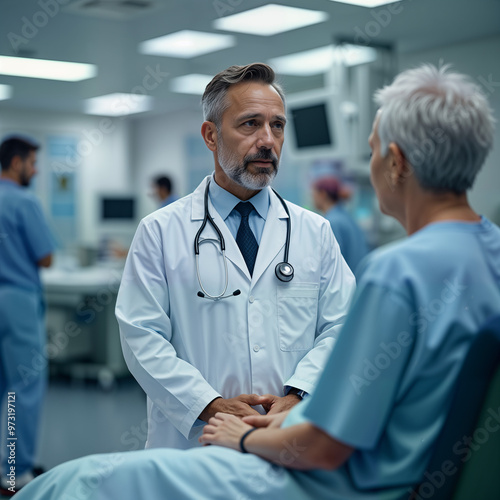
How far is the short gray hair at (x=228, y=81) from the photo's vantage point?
1588mm

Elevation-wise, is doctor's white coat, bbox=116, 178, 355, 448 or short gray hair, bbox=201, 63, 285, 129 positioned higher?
short gray hair, bbox=201, 63, 285, 129

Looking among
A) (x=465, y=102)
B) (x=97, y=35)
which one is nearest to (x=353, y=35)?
(x=97, y=35)

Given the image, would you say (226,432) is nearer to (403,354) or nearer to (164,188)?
(403,354)

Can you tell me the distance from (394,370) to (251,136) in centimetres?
85

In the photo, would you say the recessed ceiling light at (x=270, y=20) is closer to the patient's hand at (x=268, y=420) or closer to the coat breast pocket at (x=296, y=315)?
the coat breast pocket at (x=296, y=315)

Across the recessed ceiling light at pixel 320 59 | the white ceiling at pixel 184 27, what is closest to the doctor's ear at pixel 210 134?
the white ceiling at pixel 184 27

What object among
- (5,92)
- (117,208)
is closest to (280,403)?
(117,208)

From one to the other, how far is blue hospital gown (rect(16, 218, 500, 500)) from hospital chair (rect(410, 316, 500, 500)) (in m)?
0.02

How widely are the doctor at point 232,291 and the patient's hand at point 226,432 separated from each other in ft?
0.86

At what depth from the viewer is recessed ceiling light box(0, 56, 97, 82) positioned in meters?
5.24

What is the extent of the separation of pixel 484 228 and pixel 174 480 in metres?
0.60

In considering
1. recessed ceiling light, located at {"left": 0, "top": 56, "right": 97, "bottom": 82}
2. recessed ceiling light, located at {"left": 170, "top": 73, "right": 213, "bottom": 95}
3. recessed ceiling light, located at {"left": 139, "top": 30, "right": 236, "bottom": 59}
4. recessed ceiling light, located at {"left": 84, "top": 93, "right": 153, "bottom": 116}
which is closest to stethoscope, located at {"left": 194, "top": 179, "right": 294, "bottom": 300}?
recessed ceiling light, located at {"left": 139, "top": 30, "right": 236, "bottom": 59}

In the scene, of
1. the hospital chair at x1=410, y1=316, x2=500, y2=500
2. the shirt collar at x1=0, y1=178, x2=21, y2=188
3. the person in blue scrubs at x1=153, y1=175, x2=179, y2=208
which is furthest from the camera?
the person in blue scrubs at x1=153, y1=175, x2=179, y2=208

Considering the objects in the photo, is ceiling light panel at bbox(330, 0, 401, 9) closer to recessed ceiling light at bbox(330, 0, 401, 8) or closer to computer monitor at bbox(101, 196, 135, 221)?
recessed ceiling light at bbox(330, 0, 401, 8)
